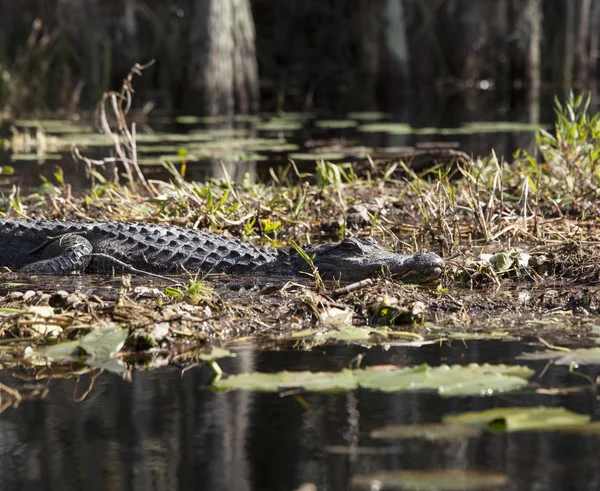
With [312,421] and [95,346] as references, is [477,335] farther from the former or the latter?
[95,346]

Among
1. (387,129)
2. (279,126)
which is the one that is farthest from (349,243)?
(279,126)

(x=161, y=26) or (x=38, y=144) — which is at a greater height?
(x=161, y=26)

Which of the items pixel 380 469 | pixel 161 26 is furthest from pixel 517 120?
pixel 380 469

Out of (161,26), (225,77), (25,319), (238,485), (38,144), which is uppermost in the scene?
(161,26)

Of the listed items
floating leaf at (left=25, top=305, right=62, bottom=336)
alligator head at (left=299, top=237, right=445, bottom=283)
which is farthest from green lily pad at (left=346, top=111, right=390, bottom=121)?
floating leaf at (left=25, top=305, right=62, bottom=336)

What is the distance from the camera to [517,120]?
14.4m

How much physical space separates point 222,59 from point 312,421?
583 inches

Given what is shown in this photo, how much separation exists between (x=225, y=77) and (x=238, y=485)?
1529cm

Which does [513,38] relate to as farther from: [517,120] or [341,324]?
[341,324]

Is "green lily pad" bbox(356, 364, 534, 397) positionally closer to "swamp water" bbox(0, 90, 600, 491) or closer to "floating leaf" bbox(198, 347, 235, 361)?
"swamp water" bbox(0, 90, 600, 491)

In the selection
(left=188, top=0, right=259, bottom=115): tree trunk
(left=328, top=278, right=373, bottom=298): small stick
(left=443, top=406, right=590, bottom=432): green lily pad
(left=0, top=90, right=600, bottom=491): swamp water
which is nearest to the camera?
(left=0, top=90, right=600, bottom=491): swamp water

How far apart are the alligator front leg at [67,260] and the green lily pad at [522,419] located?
3046mm

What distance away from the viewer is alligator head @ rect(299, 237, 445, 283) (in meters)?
4.95

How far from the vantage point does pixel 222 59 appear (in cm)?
1747
